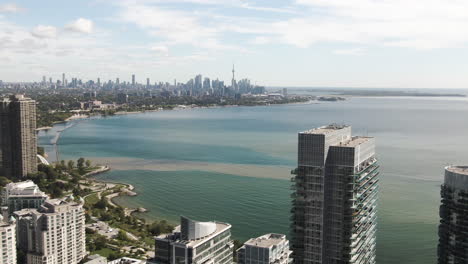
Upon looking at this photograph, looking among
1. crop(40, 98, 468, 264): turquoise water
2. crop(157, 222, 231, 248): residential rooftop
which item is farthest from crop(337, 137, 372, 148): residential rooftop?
crop(40, 98, 468, 264): turquoise water

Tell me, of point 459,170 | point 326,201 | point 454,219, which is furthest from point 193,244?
point 459,170

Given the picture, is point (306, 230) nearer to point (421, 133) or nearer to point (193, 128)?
point (421, 133)

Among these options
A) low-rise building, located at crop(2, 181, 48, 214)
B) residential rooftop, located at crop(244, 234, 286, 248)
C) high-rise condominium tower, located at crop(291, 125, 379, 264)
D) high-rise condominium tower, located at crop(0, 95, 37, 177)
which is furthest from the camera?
high-rise condominium tower, located at crop(0, 95, 37, 177)

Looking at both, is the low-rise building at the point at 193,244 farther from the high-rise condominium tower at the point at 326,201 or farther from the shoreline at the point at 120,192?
the shoreline at the point at 120,192

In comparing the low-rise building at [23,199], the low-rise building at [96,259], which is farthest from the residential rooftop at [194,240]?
the low-rise building at [23,199]

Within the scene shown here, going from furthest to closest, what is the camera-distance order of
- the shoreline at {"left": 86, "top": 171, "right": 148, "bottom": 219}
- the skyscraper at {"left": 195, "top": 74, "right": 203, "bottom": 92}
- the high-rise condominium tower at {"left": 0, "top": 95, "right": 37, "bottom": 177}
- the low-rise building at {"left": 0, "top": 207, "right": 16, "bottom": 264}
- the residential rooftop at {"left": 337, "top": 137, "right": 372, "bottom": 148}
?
the skyscraper at {"left": 195, "top": 74, "right": 203, "bottom": 92} < the high-rise condominium tower at {"left": 0, "top": 95, "right": 37, "bottom": 177} < the shoreline at {"left": 86, "top": 171, "right": 148, "bottom": 219} < the low-rise building at {"left": 0, "top": 207, "right": 16, "bottom": 264} < the residential rooftop at {"left": 337, "top": 137, "right": 372, "bottom": 148}

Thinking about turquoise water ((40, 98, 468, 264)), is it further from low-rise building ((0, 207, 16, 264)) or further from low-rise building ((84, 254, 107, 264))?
low-rise building ((0, 207, 16, 264))

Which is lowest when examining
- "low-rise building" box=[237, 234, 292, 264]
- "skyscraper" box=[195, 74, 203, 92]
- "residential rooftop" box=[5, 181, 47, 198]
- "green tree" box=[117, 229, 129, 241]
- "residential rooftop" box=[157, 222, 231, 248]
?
"green tree" box=[117, 229, 129, 241]

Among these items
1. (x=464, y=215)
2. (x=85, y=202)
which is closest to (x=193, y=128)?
(x=85, y=202)
